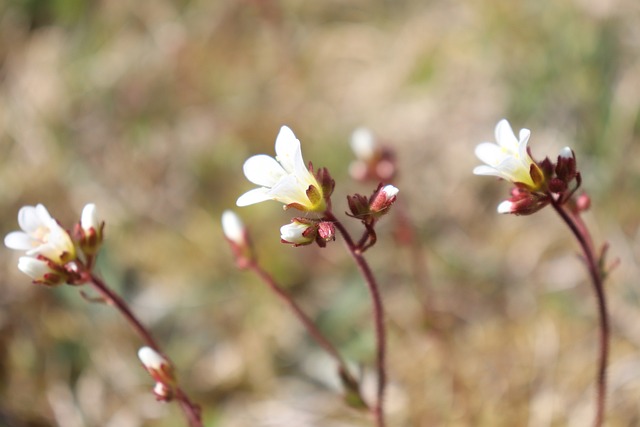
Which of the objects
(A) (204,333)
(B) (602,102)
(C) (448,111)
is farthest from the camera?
(C) (448,111)

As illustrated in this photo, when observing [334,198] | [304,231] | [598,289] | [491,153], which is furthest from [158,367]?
[334,198]

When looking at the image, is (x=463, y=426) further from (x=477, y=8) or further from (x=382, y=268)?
(x=477, y=8)

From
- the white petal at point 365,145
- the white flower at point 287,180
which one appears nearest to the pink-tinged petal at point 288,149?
the white flower at point 287,180

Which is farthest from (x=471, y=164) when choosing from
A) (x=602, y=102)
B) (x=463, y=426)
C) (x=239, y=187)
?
(x=463, y=426)

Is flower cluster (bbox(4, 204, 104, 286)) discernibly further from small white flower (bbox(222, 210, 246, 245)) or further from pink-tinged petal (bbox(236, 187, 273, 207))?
pink-tinged petal (bbox(236, 187, 273, 207))

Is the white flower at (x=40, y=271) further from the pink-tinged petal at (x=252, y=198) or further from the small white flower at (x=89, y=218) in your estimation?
the pink-tinged petal at (x=252, y=198)

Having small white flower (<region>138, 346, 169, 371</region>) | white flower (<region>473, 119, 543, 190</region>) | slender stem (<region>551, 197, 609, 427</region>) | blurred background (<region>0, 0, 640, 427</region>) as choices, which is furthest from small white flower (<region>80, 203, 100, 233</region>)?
slender stem (<region>551, 197, 609, 427</region>)

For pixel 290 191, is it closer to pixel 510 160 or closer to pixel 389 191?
pixel 389 191
